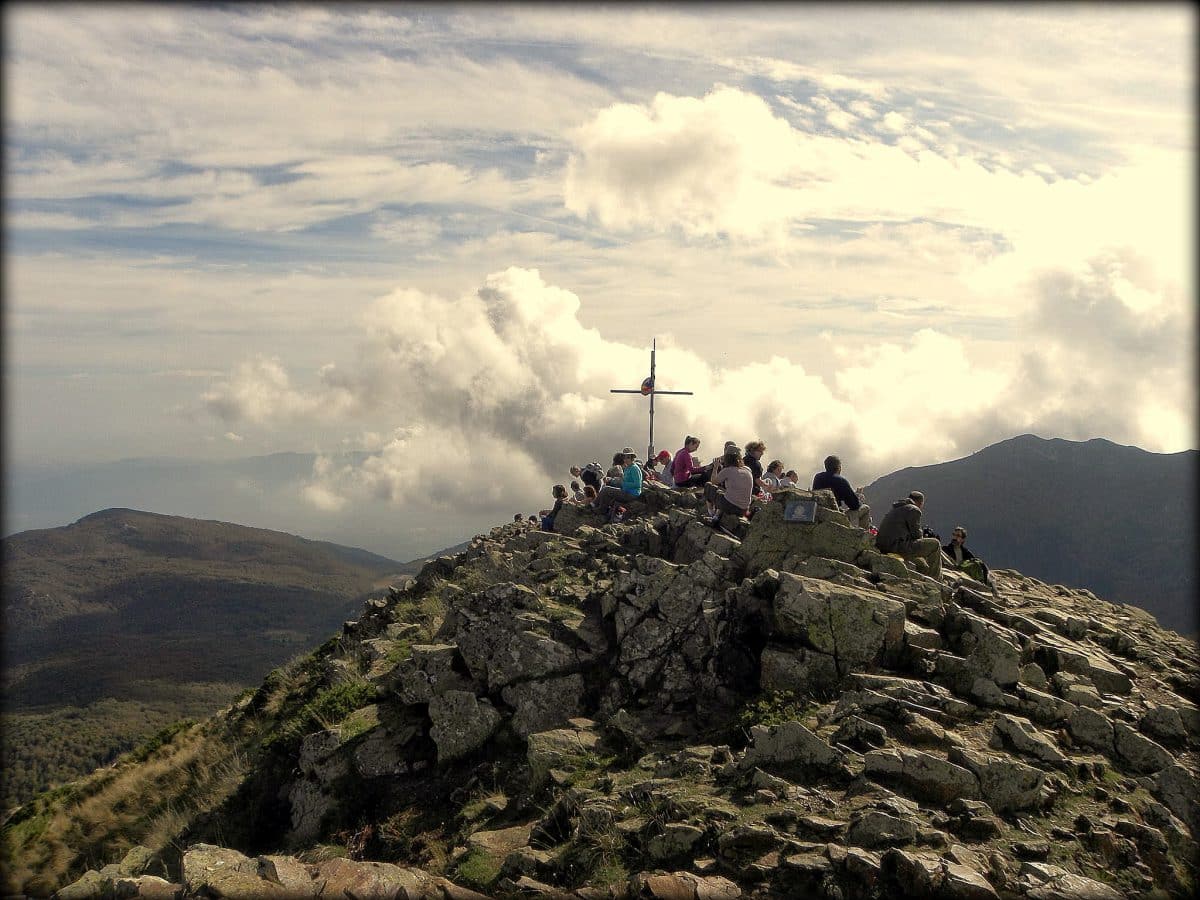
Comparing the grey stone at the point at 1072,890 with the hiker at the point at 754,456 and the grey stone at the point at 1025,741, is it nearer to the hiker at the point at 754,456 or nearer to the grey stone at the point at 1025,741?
the grey stone at the point at 1025,741

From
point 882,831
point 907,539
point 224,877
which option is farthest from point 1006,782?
point 224,877

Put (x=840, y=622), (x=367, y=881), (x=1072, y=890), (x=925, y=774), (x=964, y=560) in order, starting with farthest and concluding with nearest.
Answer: (x=964, y=560)
(x=840, y=622)
(x=925, y=774)
(x=367, y=881)
(x=1072, y=890)

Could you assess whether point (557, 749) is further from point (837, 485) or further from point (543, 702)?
point (837, 485)

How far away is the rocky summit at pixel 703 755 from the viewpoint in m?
10.9

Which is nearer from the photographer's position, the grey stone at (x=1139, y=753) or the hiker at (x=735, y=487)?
the grey stone at (x=1139, y=753)

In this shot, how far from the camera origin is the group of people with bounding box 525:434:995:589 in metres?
20.6

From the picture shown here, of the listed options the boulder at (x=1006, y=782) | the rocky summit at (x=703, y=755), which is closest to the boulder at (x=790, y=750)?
the rocky summit at (x=703, y=755)

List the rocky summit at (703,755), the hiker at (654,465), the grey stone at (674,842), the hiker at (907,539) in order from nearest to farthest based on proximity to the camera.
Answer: the rocky summit at (703,755)
the grey stone at (674,842)
the hiker at (907,539)
the hiker at (654,465)

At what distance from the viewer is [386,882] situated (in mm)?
10922

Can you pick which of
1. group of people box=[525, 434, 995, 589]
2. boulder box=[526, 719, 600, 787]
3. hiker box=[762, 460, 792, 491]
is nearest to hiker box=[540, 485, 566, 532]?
group of people box=[525, 434, 995, 589]

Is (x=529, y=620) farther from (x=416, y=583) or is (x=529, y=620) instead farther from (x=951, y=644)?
(x=416, y=583)

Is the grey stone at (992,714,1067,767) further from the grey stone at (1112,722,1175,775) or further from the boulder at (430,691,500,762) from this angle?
the boulder at (430,691,500,762)

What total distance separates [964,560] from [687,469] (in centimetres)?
995

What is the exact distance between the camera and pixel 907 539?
20719 mm
